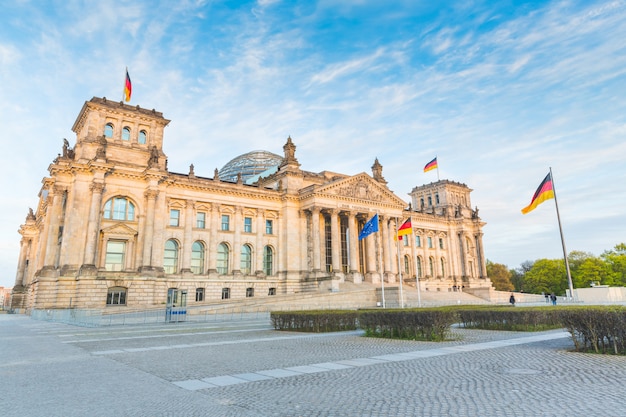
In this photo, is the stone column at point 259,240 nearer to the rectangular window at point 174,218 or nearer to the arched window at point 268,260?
the arched window at point 268,260

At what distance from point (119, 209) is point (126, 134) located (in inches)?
390

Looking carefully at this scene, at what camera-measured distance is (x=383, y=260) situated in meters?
66.7

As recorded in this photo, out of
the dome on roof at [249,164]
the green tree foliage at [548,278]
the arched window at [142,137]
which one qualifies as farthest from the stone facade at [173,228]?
the green tree foliage at [548,278]

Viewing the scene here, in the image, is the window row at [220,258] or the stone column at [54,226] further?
the window row at [220,258]

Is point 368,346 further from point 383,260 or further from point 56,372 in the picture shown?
point 383,260

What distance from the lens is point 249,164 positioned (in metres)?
87.3

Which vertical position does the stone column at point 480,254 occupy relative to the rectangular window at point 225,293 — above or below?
above

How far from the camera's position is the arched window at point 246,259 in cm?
5862

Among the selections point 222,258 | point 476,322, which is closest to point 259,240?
point 222,258

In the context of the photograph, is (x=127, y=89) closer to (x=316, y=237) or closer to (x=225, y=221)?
(x=225, y=221)

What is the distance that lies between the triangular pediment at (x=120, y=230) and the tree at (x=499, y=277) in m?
104

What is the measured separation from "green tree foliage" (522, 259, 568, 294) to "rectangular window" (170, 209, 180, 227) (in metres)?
96.1

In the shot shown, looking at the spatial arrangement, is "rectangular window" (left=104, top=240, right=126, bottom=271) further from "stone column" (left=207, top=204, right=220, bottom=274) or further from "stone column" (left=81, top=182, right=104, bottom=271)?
"stone column" (left=207, top=204, right=220, bottom=274)

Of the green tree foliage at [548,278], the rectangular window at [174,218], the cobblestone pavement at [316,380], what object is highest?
the rectangular window at [174,218]
